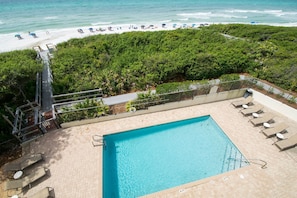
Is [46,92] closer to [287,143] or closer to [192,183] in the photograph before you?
[192,183]

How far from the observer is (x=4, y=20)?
40.0 metres

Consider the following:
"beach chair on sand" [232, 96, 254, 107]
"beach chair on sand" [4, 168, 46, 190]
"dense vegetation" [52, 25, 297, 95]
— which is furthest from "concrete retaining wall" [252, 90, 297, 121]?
"beach chair on sand" [4, 168, 46, 190]

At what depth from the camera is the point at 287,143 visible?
28.1ft

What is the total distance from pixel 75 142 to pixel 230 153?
8.49 m

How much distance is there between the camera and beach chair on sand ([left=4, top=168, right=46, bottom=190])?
6.59m

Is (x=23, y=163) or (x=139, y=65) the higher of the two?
(x=139, y=65)

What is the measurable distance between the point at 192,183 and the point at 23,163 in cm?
773

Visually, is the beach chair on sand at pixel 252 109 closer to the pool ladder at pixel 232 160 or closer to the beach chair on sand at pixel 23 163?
the pool ladder at pixel 232 160

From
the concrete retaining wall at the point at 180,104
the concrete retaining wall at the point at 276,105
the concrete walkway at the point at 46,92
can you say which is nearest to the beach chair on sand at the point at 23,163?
the concrete retaining wall at the point at 180,104

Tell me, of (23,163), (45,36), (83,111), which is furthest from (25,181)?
(45,36)

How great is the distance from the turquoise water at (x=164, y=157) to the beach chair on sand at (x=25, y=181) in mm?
2737

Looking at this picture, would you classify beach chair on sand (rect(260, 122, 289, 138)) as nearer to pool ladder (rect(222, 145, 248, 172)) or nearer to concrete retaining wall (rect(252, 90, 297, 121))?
concrete retaining wall (rect(252, 90, 297, 121))

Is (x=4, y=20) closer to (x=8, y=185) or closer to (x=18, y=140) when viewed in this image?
(x=18, y=140)

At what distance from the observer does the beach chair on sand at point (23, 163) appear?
724 cm
